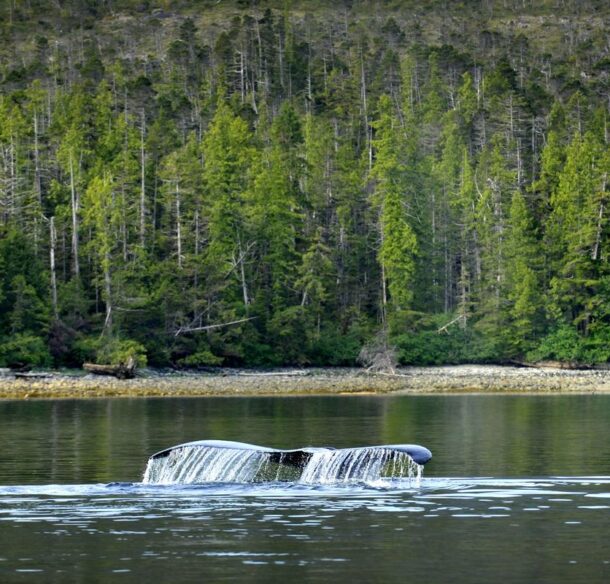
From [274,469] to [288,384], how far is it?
4935 cm

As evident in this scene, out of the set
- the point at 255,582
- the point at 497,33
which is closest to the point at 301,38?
the point at 497,33

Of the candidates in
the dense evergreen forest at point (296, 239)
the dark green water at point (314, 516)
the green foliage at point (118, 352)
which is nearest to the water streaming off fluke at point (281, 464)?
the dark green water at point (314, 516)

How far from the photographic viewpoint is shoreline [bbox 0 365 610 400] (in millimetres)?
78938

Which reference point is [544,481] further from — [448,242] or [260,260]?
[448,242]

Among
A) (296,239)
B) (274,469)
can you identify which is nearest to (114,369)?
Result: (296,239)

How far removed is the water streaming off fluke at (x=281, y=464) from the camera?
30.1 m

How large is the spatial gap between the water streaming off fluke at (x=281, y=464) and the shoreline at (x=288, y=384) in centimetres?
4236

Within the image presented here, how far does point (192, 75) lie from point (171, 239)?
65239 mm

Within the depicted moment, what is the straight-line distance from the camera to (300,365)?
101 meters

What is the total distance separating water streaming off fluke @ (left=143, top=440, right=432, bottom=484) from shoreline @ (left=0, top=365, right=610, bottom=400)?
4236 cm

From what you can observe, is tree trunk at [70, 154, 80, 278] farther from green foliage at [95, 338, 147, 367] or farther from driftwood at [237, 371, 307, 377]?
driftwood at [237, 371, 307, 377]

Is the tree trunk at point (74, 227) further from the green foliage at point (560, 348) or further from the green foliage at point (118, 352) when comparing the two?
the green foliage at point (560, 348)

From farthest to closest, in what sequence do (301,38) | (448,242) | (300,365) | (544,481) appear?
(301,38) → (448,242) → (300,365) → (544,481)

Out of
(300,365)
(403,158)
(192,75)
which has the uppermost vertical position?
(192,75)
